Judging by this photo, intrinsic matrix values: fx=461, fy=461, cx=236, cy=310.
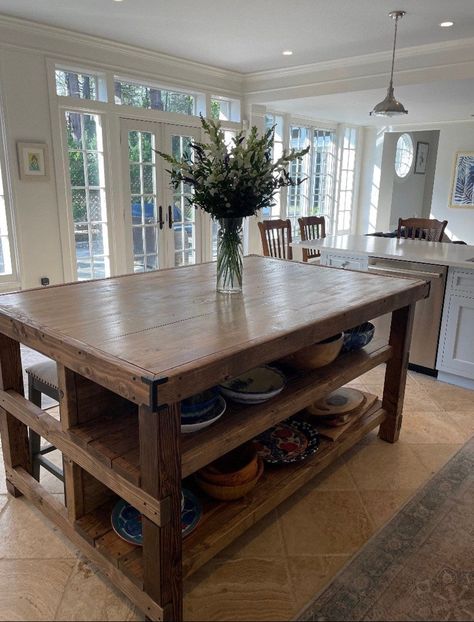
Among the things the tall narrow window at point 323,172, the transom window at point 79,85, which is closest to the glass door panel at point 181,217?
the transom window at point 79,85

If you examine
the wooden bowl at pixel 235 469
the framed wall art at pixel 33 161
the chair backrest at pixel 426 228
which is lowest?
the wooden bowl at pixel 235 469

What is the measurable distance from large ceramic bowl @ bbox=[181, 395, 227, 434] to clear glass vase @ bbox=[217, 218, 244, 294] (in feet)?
1.89

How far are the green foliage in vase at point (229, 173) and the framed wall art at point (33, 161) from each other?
3.00 meters

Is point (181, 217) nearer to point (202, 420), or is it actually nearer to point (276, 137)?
point (276, 137)

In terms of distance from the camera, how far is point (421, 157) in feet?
31.1

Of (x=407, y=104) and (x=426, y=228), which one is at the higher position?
(x=407, y=104)

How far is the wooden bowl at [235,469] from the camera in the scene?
5.65 ft

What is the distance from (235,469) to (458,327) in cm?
204

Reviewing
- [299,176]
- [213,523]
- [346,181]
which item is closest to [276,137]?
[299,176]

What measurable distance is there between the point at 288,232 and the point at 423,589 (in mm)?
3593

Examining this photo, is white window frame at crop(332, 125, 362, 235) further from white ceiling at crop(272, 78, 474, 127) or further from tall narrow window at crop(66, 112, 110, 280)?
tall narrow window at crop(66, 112, 110, 280)

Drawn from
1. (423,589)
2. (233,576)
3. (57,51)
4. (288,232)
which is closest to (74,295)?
(233,576)

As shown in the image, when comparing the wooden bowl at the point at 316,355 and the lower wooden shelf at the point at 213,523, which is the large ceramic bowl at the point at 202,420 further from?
the wooden bowl at the point at 316,355

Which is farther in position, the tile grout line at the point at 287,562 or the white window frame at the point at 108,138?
the white window frame at the point at 108,138
